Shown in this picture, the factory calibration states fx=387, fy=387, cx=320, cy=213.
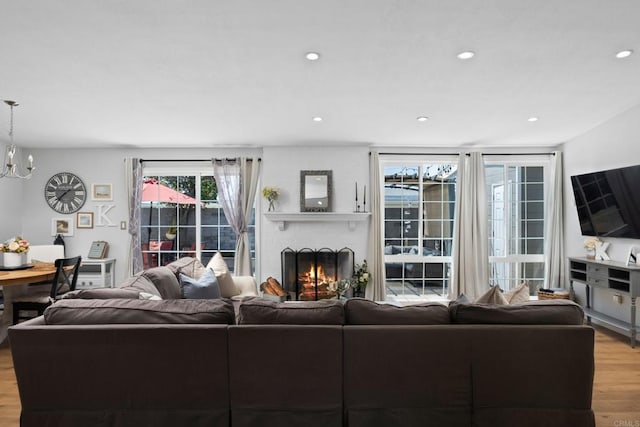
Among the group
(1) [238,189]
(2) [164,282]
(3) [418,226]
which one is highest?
(1) [238,189]

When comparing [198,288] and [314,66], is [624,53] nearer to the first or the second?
[314,66]

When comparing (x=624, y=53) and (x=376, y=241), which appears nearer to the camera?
(x=624, y=53)

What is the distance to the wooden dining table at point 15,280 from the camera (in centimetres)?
363

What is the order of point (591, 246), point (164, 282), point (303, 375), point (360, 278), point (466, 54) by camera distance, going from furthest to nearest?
1. point (360, 278)
2. point (591, 246)
3. point (164, 282)
4. point (466, 54)
5. point (303, 375)

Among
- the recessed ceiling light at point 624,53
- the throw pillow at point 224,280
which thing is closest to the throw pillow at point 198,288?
the throw pillow at point 224,280

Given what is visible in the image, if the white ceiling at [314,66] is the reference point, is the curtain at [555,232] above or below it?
below

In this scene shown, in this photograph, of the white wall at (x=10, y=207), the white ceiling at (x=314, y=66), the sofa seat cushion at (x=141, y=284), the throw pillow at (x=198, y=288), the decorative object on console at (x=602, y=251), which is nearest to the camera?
the white ceiling at (x=314, y=66)

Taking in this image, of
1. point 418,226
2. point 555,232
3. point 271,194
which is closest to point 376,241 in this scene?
point 418,226

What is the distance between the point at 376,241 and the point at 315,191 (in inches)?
47.1

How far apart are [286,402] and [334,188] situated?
4.06m

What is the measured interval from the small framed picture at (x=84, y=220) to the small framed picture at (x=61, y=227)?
12 centimetres

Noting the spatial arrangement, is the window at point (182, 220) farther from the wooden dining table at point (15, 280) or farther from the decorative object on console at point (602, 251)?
the decorative object on console at point (602, 251)

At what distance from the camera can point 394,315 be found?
2.24 meters

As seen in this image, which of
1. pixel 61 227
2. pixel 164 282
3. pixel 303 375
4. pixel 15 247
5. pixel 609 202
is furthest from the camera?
pixel 61 227
